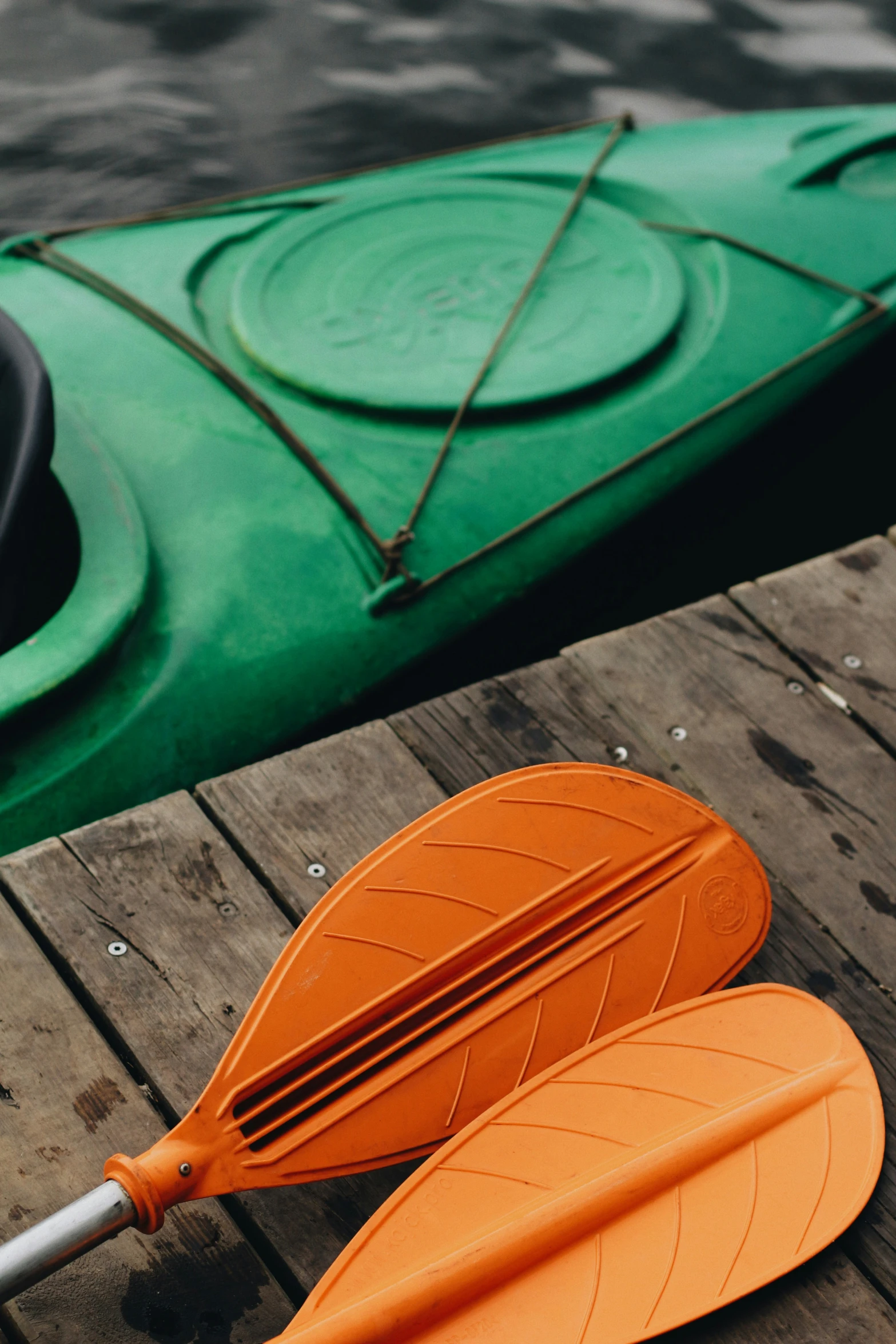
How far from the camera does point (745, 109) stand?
526 centimetres

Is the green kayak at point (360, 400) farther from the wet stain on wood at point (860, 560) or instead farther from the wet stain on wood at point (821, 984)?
the wet stain on wood at point (821, 984)

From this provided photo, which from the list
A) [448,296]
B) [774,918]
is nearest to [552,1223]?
[774,918]

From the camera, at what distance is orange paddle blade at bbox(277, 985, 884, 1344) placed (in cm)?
106

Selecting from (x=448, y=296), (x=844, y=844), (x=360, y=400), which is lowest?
(x=844, y=844)

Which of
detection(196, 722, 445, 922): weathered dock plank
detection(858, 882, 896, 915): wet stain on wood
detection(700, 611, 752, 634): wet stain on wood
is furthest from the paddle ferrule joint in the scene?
detection(700, 611, 752, 634): wet stain on wood

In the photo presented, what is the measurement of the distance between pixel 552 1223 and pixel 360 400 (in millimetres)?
1632

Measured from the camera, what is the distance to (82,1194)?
1.13 meters

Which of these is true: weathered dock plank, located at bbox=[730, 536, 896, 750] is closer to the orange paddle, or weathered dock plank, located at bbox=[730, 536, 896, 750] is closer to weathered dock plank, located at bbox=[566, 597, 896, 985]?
weathered dock plank, located at bbox=[566, 597, 896, 985]

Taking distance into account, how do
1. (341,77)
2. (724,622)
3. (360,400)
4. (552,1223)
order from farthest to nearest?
(341,77), (360,400), (724,622), (552,1223)

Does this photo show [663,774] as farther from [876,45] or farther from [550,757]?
[876,45]

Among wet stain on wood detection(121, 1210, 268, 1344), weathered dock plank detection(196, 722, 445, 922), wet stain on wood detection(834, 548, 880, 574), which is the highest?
wet stain on wood detection(834, 548, 880, 574)

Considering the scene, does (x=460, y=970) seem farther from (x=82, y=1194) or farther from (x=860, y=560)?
(x=860, y=560)

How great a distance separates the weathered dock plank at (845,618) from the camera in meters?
1.74

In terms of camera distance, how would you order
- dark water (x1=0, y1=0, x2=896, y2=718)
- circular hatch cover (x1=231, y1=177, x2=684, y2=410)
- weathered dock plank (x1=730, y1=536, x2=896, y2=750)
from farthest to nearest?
dark water (x1=0, y1=0, x2=896, y2=718) → circular hatch cover (x1=231, y1=177, x2=684, y2=410) → weathered dock plank (x1=730, y1=536, x2=896, y2=750)
